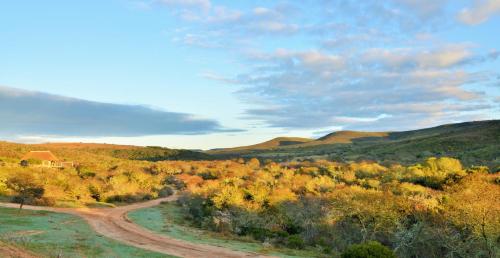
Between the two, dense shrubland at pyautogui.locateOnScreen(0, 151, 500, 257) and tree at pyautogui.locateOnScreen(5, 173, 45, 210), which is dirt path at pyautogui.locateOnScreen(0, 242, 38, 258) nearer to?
dense shrubland at pyautogui.locateOnScreen(0, 151, 500, 257)

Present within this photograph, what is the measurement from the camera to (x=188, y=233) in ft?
111

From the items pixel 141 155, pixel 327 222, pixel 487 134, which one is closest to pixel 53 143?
pixel 141 155

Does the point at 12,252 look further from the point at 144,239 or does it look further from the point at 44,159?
the point at 44,159

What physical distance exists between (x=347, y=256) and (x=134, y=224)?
1911 cm

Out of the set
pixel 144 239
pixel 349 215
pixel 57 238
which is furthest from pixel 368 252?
pixel 57 238

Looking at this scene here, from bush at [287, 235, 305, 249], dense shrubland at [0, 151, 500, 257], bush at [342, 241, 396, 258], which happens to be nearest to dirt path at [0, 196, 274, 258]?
bush at [342, 241, 396, 258]

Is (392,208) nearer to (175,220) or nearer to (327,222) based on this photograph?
(327,222)

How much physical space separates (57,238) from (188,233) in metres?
10.5

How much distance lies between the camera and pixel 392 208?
36.0 metres

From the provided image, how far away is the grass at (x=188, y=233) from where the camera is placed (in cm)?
2834

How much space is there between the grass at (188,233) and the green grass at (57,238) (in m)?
5.35

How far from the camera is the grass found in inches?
1116

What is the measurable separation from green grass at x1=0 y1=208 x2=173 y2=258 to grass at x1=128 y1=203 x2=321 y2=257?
535 centimetres

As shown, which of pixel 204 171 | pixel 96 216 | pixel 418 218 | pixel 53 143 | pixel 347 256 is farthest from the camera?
pixel 53 143
